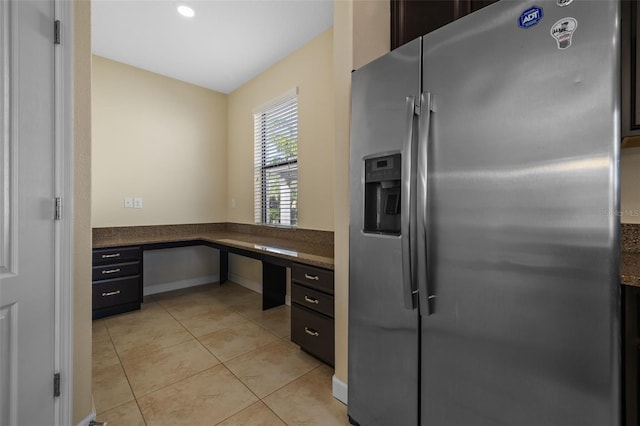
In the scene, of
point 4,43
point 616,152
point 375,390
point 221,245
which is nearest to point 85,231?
point 4,43

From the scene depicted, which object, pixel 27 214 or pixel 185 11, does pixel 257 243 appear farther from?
pixel 185 11

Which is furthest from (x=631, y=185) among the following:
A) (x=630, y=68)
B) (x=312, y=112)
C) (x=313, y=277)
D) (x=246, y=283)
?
(x=246, y=283)

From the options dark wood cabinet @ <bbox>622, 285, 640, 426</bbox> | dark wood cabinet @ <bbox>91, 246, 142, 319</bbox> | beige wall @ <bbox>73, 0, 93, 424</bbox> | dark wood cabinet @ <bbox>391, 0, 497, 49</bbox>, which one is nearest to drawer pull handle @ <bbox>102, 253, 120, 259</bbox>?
dark wood cabinet @ <bbox>91, 246, 142, 319</bbox>

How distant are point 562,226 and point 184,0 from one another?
301 centimetres

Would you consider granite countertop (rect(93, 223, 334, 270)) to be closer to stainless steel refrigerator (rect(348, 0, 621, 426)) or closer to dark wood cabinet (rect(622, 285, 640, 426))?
stainless steel refrigerator (rect(348, 0, 621, 426))

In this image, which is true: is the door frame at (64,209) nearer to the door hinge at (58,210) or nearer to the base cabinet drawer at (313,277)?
the door hinge at (58,210)

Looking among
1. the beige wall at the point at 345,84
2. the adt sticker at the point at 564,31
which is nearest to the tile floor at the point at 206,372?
the beige wall at the point at 345,84

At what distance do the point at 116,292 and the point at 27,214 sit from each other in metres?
2.23

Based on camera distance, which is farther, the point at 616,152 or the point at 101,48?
the point at 101,48

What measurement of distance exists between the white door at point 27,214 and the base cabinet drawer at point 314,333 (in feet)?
4.58

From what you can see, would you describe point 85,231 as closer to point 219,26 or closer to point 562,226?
point 562,226

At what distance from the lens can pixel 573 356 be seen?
0.85m

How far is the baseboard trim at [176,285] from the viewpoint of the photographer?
3.68 metres

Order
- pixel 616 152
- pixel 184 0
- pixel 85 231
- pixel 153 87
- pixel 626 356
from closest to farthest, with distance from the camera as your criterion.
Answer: pixel 616 152
pixel 626 356
pixel 85 231
pixel 184 0
pixel 153 87
